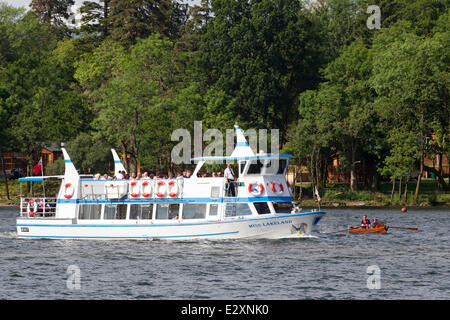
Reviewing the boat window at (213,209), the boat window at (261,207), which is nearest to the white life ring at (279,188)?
the boat window at (261,207)

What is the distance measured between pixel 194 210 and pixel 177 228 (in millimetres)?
1859

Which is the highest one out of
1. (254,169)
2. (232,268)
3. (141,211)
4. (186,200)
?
(254,169)

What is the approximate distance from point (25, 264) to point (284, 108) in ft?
254

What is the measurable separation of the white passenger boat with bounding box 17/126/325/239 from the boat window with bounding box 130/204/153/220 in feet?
0.24

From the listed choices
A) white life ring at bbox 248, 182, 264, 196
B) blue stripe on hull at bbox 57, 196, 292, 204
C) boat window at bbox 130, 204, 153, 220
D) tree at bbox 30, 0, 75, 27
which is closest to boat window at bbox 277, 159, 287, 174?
blue stripe on hull at bbox 57, 196, 292, 204

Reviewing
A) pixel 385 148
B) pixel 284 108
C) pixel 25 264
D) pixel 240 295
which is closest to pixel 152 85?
pixel 284 108

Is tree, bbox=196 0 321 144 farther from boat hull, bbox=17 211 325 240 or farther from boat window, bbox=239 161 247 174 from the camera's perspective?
boat window, bbox=239 161 247 174

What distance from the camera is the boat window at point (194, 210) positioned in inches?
2279

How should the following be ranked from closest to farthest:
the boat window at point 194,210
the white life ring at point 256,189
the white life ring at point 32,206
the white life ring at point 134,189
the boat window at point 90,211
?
the white life ring at point 256,189 → the boat window at point 194,210 → the white life ring at point 134,189 → the boat window at point 90,211 → the white life ring at point 32,206

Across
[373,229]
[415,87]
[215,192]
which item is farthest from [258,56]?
[215,192]

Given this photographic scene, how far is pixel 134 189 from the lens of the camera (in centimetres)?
5969

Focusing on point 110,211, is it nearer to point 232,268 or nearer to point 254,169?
point 254,169

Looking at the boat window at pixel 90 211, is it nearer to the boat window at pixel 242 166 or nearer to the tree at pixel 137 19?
the boat window at pixel 242 166
